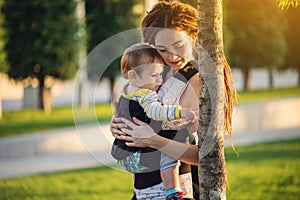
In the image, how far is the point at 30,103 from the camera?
28.8 metres

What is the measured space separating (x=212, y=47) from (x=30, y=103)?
25365 millimetres

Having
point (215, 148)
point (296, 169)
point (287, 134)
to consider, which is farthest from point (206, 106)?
point (287, 134)

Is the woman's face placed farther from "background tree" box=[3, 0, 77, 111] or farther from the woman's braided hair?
"background tree" box=[3, 0, 77, 111]

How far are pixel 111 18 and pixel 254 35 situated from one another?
9.94 metres

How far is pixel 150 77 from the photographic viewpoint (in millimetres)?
3740

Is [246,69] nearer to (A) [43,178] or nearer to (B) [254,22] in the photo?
(B) [254,22]

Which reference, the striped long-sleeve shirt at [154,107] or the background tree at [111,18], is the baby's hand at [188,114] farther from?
the background tree at [111,18]

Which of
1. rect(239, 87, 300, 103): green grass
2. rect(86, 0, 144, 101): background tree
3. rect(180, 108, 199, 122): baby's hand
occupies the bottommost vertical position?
rect(239, 87, 300, 103): green grass

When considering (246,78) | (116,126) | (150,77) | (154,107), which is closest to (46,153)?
(116,126)

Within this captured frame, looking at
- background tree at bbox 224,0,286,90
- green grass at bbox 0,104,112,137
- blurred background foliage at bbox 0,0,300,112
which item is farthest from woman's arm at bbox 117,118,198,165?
background tree at bbox 224,0,286,90

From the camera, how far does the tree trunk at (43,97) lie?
2504 centimetres

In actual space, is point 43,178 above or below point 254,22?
below

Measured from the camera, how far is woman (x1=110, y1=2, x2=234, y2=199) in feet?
12.1

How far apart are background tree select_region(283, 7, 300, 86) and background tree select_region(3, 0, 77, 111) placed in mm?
14863
